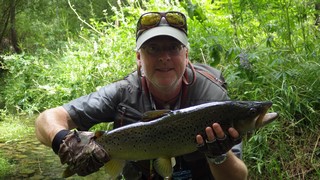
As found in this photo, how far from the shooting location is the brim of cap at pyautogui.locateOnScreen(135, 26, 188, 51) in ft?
9.42

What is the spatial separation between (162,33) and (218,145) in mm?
992

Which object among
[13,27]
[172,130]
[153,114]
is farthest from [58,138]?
[13,27]

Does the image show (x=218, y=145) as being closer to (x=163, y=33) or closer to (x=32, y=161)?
(x=163, y=33)

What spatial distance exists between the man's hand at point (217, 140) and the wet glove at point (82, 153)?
65 cm

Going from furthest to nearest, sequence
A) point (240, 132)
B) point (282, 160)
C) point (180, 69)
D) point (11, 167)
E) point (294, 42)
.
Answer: point (11, 167) → point (294, 42) → point (282, 160) → point (180, 69) → point (240, 132)

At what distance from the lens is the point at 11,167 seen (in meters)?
5.26

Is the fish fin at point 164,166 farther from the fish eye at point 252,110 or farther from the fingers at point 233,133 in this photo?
the fish eye at point 252,110

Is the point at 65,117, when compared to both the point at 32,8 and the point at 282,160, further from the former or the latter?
the point at 32,8

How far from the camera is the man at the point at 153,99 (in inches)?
103

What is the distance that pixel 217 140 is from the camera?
91.4 inches

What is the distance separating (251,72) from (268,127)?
66cm

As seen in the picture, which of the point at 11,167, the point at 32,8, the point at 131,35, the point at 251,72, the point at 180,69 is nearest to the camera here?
the point at 180,69

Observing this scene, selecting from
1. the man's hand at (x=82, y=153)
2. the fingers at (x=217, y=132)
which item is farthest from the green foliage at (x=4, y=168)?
the fingers at (x=217, y=132)

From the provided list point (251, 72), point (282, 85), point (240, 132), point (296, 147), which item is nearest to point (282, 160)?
point (296, 147)
